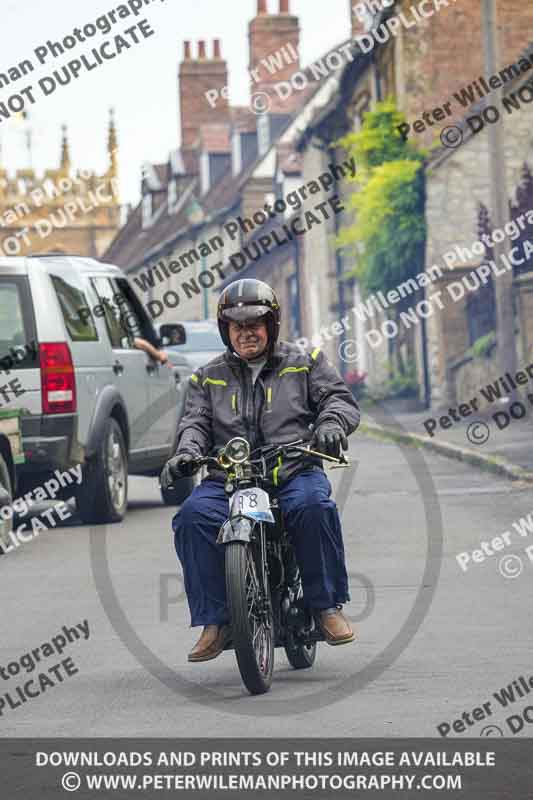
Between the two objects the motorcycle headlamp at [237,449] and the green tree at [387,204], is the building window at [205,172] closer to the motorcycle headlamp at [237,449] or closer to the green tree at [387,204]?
the green tree at [387,204]

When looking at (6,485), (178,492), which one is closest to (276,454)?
(6,485)

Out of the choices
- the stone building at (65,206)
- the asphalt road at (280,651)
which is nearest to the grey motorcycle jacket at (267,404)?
the asphalt road at (280,651)

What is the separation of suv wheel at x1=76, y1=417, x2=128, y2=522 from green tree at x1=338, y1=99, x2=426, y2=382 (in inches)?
767

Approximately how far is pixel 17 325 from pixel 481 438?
32.4ft

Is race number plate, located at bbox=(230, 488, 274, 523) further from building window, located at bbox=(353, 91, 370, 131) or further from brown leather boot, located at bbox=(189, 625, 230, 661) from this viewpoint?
building window, located at bbox=(353, 91, 370, 131)

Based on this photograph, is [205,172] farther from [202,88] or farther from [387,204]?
[387,204]

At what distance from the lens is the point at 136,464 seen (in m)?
15.2

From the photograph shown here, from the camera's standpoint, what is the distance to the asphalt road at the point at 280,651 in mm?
6285

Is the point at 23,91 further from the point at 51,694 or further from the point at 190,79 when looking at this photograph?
the point at 190,79

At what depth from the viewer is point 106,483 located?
14.1 m

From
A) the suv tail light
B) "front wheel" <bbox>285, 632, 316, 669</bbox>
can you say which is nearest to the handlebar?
"front wheel" <bbox>285, 632, 316, 669</bbox>

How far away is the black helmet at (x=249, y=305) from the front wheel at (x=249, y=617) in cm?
99

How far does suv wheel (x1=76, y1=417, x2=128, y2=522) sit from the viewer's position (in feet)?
45.8
